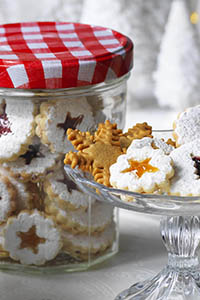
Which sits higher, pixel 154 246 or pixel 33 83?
pixel 33 83

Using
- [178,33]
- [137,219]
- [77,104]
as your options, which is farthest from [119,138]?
[178,33]

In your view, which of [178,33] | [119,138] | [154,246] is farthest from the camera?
[178,33]

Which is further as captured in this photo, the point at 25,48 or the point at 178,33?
the point at 178,33

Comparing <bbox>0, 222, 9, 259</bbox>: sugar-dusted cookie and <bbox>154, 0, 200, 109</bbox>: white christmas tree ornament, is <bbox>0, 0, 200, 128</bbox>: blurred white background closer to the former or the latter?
<bbox>154, 0, 200, 109</bbox>: white christmas tree ornament

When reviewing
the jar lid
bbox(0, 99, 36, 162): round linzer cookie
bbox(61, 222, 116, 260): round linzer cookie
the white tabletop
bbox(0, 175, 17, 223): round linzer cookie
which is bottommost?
the white tabletop

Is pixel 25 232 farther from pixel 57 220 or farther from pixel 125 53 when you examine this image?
pixel 125 53

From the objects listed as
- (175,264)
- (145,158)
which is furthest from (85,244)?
(145,158)

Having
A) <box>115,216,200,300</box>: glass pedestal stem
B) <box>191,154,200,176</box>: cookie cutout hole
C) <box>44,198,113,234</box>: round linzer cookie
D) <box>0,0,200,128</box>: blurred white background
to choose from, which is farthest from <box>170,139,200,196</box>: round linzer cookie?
<box>0,0,200,128</box>: blurred white background
